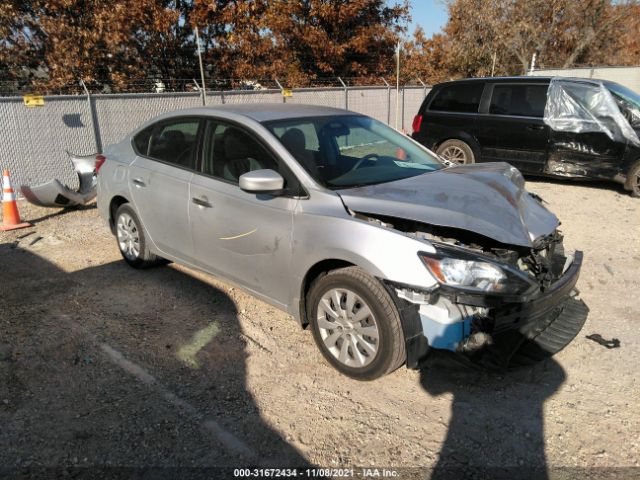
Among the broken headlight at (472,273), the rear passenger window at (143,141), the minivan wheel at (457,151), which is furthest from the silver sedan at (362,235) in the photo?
the minivan wheel at (457,151)

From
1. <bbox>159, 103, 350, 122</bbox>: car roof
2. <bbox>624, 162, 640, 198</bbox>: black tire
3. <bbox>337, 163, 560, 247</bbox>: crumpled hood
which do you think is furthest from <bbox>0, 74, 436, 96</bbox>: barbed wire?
<bbox>337, 163, 560, 247</bbox>: crumpled hood

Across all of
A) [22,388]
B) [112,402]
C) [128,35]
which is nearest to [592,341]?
[112,402]

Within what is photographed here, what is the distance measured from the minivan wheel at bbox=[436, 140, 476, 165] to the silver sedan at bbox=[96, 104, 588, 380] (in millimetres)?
4996

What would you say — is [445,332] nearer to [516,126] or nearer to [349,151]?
[349,151]

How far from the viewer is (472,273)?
9.29 ft

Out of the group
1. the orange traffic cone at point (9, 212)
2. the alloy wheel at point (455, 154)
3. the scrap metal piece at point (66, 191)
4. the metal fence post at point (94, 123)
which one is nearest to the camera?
the orange traffic cone at point (9, 212)

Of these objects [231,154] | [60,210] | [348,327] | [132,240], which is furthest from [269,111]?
[60,210]

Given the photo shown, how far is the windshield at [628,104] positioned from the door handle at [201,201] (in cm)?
711

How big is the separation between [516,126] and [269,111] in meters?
6.03

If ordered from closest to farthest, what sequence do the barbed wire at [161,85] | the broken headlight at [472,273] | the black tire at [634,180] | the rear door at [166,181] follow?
the broken headlight at [472,273]
the rear door at [166,181]
the black tire at [634,180]
the barbed wire at [161,85]

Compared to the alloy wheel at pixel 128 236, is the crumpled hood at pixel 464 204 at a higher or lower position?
higher

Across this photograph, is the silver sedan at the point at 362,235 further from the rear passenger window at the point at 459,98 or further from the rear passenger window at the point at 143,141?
the rear passenger window at the point at 459,98

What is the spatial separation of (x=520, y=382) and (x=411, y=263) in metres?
1.17

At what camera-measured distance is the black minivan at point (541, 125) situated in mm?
7945
